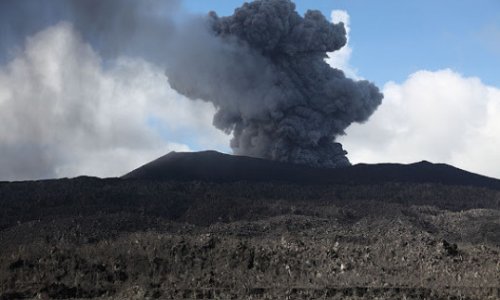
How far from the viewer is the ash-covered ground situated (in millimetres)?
31734

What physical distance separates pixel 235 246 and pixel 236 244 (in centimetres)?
26

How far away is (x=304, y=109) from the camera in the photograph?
96.8 m

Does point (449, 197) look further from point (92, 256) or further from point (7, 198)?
point (92, 256)

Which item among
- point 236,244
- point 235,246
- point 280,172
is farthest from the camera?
point 280,172

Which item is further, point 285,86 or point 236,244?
point 285,86

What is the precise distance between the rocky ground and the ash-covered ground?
0.08 m

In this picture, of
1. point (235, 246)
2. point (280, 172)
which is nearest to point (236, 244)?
point (235, 246)

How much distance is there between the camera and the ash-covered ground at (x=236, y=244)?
31.7 metres

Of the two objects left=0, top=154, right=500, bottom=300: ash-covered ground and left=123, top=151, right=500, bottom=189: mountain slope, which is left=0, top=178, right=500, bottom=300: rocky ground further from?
left=123, top=151, right=500, bottom=189: mountain slope

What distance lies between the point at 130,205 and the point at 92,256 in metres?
26.7

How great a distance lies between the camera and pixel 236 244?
3859cm

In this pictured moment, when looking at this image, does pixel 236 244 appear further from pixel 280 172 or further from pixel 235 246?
pixel 280 172

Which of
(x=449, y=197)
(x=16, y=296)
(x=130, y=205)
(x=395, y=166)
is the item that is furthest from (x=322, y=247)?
(x=395, y=166)

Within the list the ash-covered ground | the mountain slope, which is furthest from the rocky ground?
the mountain slope
